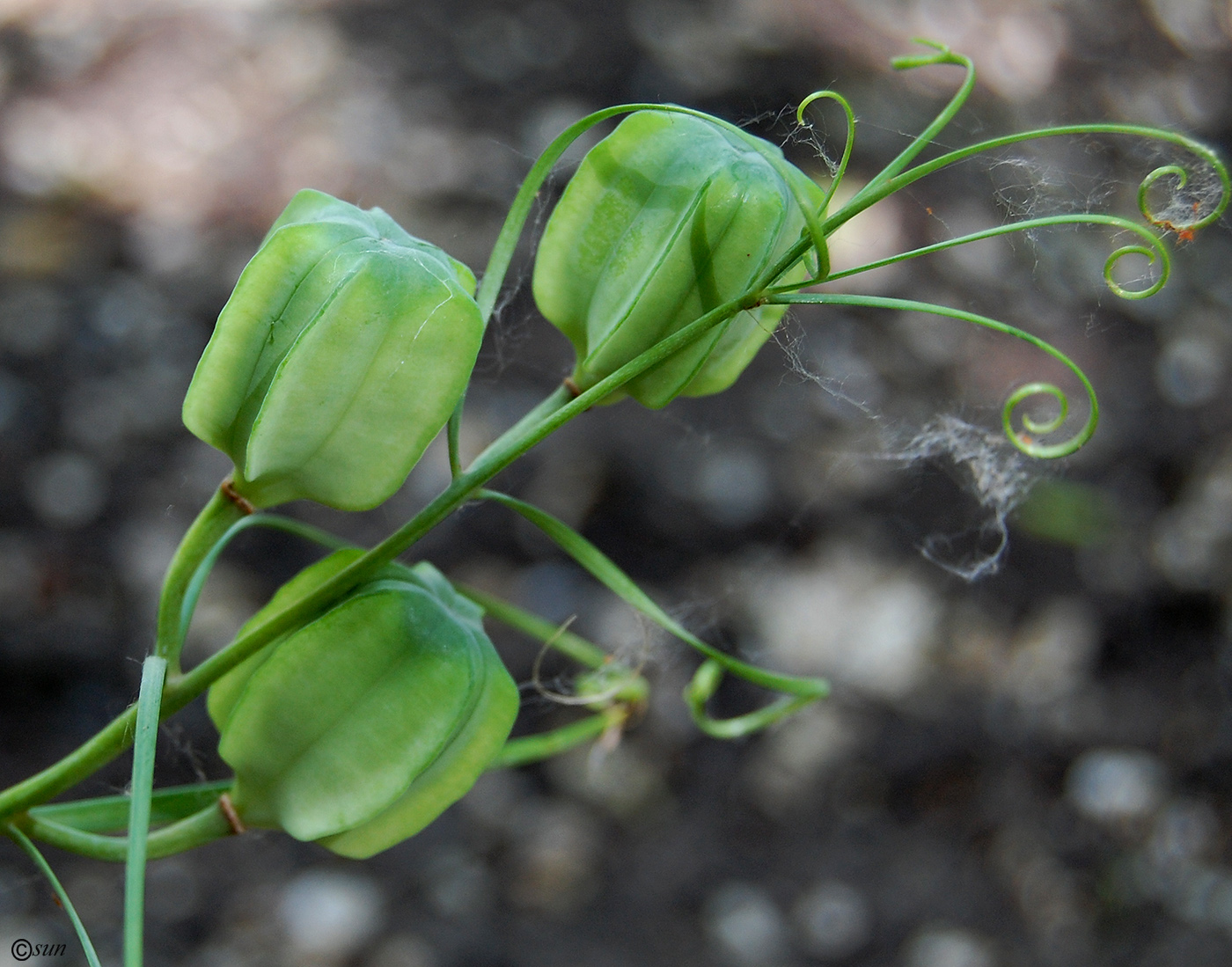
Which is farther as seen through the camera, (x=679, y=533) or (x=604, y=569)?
(x=679, y=533)

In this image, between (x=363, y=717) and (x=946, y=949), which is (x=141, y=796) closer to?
(x=363, y=717)

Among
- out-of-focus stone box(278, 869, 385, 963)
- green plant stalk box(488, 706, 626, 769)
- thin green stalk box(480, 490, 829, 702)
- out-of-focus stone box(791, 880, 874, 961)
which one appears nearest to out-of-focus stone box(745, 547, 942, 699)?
out-of-focus stone box(791, 880, 874, 961)

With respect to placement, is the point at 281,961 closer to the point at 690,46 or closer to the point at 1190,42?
the point at 690,46

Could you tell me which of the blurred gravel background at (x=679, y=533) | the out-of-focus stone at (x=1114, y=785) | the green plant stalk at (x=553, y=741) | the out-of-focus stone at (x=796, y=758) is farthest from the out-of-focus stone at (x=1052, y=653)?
the green plant stalk at (x=553, y=741)

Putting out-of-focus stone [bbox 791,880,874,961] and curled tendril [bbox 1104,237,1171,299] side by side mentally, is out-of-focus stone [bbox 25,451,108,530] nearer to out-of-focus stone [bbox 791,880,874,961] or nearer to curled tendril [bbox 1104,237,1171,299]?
out-of-focus stone [bbox 791,880,874,961]

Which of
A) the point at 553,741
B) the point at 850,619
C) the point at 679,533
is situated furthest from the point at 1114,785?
the point at 553,741

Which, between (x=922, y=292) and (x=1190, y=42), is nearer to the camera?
(x=922, y=292)

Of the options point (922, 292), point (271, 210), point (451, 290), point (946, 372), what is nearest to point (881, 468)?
point (946, 372)
